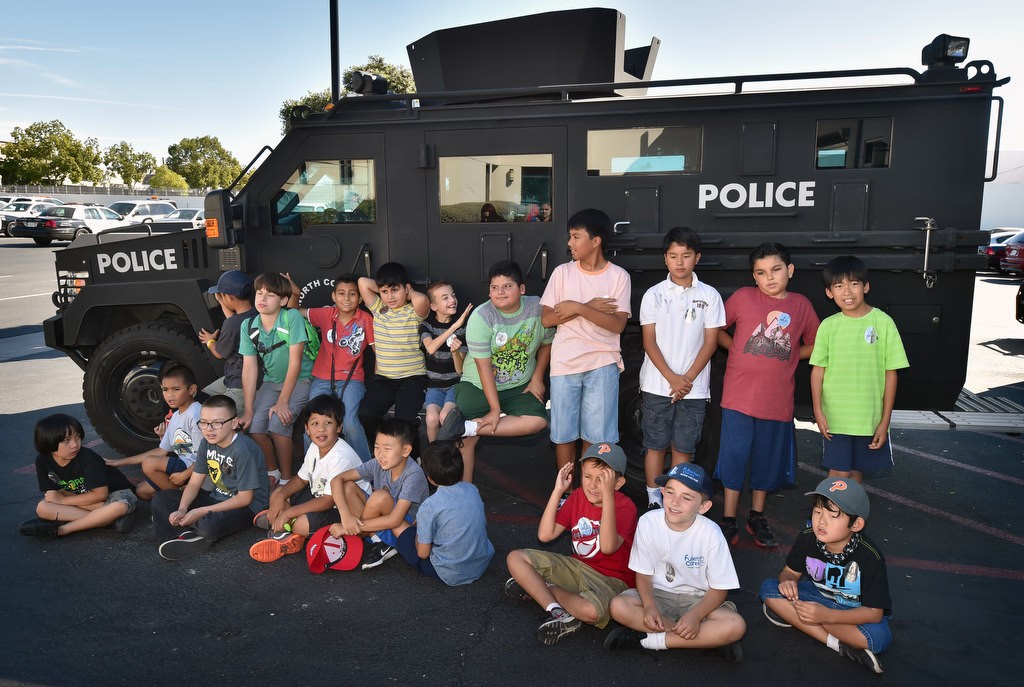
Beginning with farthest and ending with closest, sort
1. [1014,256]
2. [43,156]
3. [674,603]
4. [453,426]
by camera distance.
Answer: [43,156] < [1014,256] < [453,426] < [674,603]

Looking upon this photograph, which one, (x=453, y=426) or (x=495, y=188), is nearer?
(x=453, y=426)

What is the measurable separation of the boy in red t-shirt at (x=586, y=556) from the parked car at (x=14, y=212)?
110 ft

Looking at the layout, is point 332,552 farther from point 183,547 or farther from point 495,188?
point 495,188

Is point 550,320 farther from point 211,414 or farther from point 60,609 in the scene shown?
point 60,609

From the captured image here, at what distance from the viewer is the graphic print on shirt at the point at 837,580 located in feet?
11.2

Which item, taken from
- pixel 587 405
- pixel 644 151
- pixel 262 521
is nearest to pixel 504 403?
pixel 587 405

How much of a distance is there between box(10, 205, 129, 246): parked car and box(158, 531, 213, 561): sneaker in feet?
90.7

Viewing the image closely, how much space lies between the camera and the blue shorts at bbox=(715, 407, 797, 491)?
446 cm

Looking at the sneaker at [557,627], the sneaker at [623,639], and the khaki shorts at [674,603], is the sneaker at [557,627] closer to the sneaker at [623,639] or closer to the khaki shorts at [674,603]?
the sneaker at [623,639]

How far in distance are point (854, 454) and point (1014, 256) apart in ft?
62.4

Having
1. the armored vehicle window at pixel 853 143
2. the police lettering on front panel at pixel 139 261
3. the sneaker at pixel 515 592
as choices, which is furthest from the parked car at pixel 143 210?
the sneaker at pixel 515 592

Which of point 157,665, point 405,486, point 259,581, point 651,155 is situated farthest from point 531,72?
point 157,665

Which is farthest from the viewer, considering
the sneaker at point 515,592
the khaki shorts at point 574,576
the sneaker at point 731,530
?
the sneaker at point 731,530

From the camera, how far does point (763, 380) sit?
4.41 m
